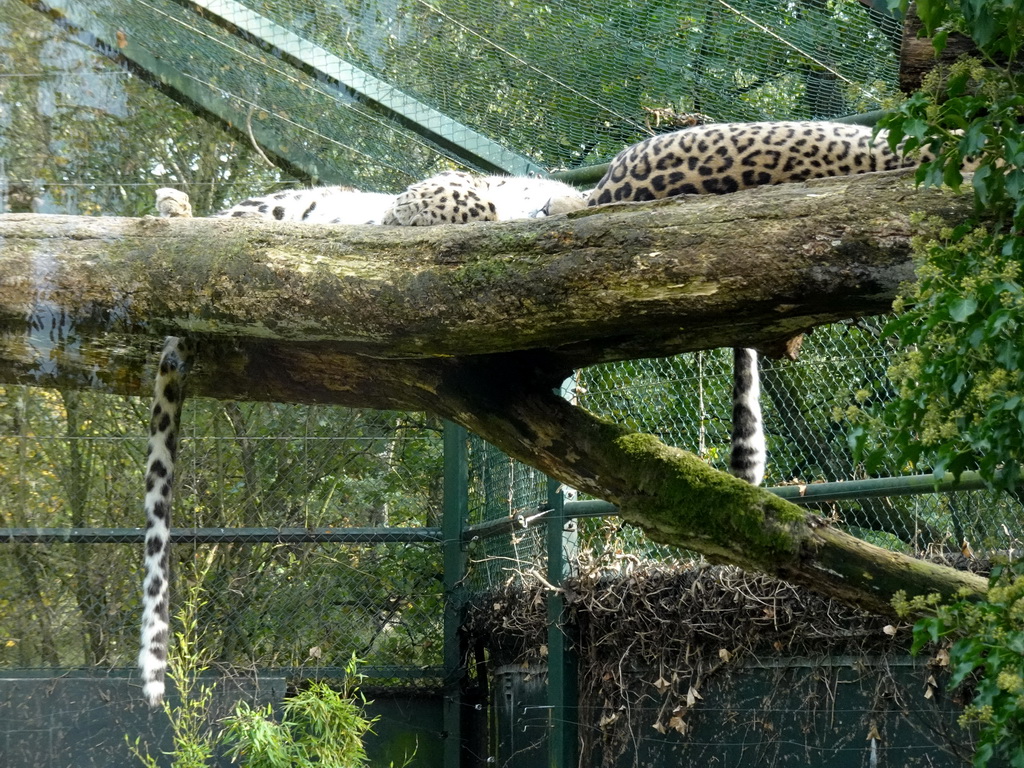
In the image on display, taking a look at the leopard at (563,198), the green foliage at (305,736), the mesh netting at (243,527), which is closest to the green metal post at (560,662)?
the green foliage at (305,736)

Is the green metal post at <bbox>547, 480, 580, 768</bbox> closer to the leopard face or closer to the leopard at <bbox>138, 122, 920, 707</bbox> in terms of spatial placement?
the leopard at <bbox>138, 122, 920, 707</bbox>

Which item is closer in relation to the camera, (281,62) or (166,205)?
(166,205)

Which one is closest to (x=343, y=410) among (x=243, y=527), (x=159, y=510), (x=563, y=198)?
(x=243, y=527)

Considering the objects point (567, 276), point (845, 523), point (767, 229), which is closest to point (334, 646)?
point (845, 523)

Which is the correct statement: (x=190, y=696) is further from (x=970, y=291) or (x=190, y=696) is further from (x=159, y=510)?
(x=970, y=291)

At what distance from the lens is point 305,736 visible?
14.4ft

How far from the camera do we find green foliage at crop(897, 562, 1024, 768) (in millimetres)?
1760

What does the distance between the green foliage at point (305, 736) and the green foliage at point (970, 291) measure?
2.70 m

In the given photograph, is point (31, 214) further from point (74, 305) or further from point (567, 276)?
point (567, 276)

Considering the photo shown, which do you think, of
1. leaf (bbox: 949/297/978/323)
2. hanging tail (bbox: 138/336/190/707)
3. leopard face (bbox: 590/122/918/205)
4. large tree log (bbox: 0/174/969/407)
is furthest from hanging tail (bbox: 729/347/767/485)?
leaf (bbox: 949/297/978/323)

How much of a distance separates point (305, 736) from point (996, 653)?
3195 millimetres

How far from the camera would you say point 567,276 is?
2.86m

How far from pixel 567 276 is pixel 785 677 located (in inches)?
85.0

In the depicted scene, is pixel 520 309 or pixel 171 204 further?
pixel 171 204
